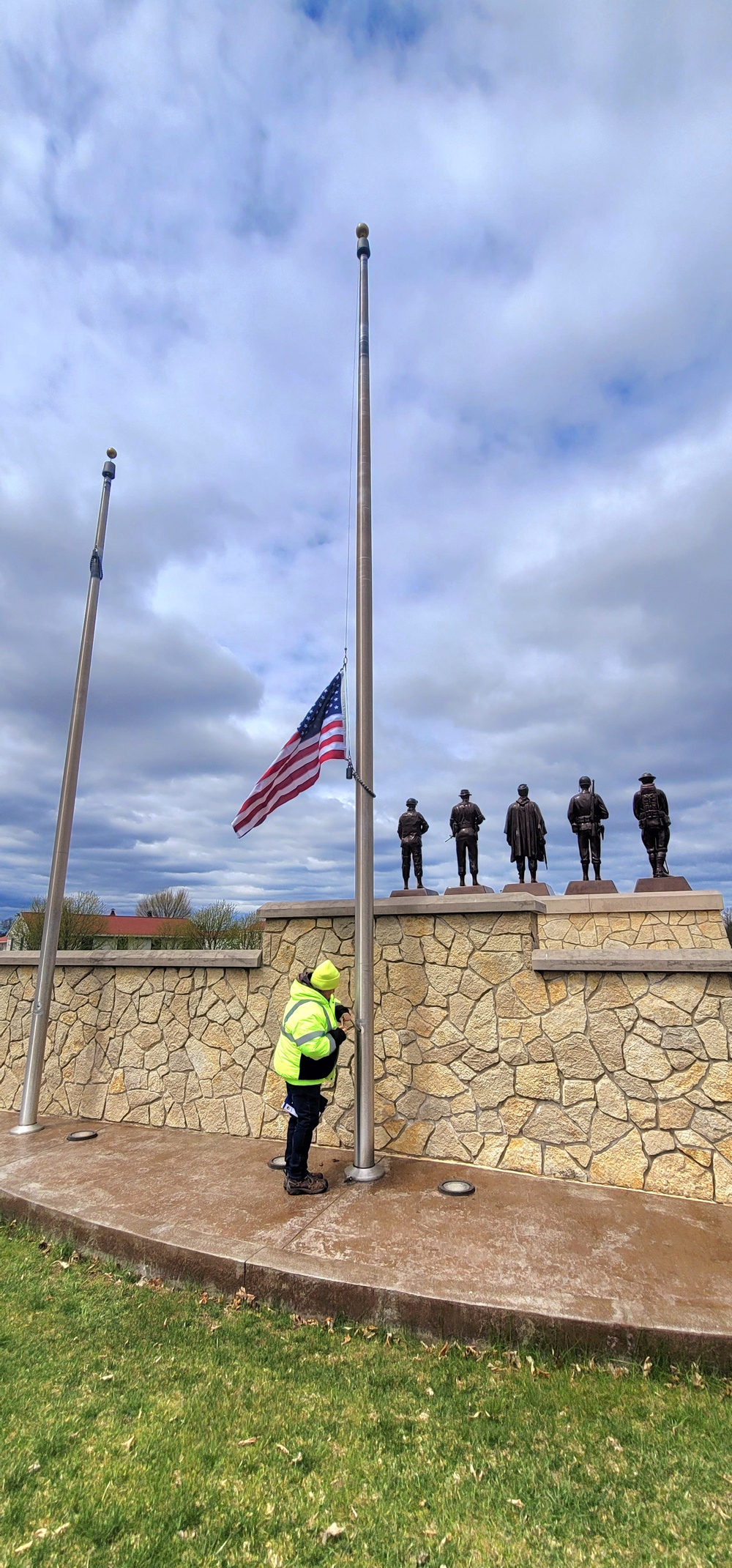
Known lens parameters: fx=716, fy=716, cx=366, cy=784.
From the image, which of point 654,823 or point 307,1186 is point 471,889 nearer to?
point 654,823

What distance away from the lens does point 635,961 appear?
5082 mm

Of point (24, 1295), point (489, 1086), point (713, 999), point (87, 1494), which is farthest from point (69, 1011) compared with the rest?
point (713, 999)

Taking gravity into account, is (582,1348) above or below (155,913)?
below

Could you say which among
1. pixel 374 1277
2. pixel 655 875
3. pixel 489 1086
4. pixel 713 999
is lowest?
pixel 374 1277

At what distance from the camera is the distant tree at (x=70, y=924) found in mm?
23781

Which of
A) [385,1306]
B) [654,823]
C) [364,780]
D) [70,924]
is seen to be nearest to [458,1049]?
[364,780]

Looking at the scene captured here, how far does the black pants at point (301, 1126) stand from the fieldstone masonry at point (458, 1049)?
1181 millimetres

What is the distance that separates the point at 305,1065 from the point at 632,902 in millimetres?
8403

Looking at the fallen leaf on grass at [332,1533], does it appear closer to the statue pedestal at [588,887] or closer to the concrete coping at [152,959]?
the concrete coping at [152,959]

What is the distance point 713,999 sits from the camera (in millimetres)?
4855

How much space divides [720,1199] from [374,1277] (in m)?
2.59

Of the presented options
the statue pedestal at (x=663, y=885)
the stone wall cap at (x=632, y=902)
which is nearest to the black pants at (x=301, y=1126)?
the stone wall cap at (x=632, y=902)

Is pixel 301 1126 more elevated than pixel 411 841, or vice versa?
pixel 411 841

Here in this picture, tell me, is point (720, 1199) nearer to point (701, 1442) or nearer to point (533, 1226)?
point (533, 1226)
